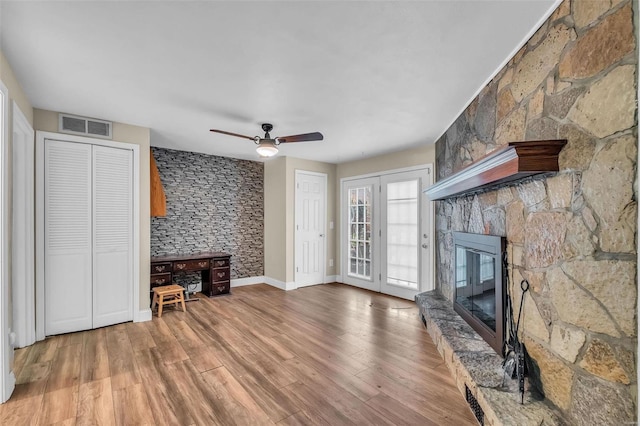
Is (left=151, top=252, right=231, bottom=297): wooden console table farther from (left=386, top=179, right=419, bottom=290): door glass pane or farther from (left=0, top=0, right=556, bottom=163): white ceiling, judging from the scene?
(left=386, top=179, right=419, bottom=290): door glass pane

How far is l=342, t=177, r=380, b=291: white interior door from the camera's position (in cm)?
523

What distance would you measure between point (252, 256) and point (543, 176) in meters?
4.96

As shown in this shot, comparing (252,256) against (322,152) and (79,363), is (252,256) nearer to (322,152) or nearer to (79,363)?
(322,152)

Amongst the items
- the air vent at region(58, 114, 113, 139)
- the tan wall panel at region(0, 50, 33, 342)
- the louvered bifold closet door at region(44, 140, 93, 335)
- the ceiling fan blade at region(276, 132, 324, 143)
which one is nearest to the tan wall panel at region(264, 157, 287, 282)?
the ceiling fan blade at region(276, 132, 324, 143)

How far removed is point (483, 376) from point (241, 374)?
5.99 ft

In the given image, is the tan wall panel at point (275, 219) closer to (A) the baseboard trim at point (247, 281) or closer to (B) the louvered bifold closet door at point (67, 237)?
(A) the baseboard trim at point (247, 281)

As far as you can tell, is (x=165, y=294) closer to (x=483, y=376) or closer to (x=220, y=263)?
(x=220, y=263)

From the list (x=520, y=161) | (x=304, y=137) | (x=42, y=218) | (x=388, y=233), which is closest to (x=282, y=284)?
(x=388, y=233)

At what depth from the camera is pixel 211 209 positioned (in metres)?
5.27

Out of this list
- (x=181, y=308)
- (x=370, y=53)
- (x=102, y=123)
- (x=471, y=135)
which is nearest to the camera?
(x=370, y=53)

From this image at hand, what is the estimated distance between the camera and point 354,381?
2.33 m

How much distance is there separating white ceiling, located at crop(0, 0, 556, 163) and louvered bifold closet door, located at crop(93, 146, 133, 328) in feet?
1.79

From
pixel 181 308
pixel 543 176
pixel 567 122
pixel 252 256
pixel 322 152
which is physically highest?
pixel 322 152

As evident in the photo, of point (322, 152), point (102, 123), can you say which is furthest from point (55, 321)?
point (322, 152)
